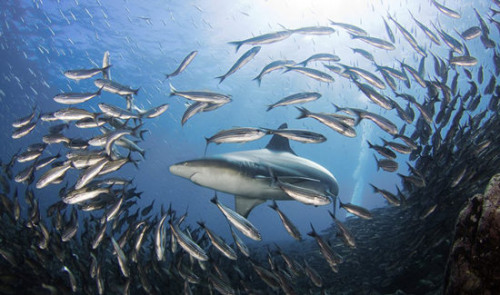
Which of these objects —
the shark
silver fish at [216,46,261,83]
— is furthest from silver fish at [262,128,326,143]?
silver fish at [216,46,261,83]

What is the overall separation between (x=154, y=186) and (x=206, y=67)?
1560 inches

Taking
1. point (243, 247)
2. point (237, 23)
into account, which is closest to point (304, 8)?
point (237, 23)

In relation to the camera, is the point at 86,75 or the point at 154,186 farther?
the point at 154,186

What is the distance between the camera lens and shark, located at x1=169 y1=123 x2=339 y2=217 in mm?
4340

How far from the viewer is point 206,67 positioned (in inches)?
1341

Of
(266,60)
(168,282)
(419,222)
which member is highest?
(266,60)

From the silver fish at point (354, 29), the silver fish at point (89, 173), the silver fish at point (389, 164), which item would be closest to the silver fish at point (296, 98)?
the silver fish at point (389, 164)

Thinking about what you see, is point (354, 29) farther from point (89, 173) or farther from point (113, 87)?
point (89, 173)

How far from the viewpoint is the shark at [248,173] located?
4340 mm

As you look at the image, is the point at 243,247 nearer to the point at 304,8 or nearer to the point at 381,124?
the point at 381,124

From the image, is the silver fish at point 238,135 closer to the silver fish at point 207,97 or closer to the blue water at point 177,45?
the silver fish at point 207,97

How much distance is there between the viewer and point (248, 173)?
4723 mm

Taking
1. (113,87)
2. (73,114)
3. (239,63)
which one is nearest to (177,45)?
(239,63)

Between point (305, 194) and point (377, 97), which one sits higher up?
point (377, 97)
